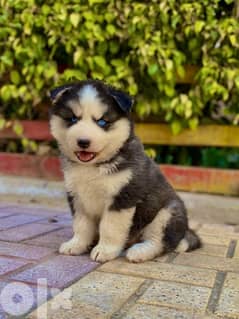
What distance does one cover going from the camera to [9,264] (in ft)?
7.59

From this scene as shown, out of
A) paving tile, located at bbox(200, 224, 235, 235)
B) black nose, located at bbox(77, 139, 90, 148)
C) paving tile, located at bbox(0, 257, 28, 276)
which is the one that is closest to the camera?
paving tile, located at bbox(0, 257, 28, 276)

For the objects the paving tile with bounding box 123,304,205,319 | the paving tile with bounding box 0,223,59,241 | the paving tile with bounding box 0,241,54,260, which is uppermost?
the paving tile with bounding box 123,304,205,319

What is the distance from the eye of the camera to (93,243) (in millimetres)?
2793

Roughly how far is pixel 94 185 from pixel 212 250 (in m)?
0.97

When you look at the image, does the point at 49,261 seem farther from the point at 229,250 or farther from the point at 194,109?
the point at 194,109

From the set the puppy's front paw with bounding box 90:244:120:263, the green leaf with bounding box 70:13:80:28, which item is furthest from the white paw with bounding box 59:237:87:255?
the green leaf with bounding box 70:13:80:28

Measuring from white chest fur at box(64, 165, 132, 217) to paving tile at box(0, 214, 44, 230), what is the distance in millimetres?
866

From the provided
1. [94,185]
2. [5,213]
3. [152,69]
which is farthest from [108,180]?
[152,69]

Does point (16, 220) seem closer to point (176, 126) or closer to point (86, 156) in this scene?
point (86, 156)

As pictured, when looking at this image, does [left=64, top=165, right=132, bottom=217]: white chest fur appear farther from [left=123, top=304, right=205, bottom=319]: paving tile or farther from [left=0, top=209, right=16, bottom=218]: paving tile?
[left=0, top=209, right=16, bottom=218]: paving tile

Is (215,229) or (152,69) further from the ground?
(152,69)

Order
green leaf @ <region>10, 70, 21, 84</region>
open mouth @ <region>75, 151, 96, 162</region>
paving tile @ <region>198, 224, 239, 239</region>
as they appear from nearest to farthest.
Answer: open mouth @ <region>75, 151, 96, 162</region> → paving tile @ <region>198, 224, 239, 239</region> → green leaf @ <region>10, 70, 21, 84</region>

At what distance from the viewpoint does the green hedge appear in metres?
4.66

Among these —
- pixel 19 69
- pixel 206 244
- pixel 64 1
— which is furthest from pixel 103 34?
pixel 206 244
